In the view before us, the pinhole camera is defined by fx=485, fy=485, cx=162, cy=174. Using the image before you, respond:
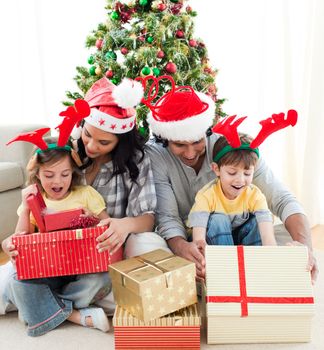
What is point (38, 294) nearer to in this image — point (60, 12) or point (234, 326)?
point (234, 326)

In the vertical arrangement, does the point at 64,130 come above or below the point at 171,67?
below

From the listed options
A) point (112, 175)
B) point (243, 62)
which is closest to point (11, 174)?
point (112, 175)

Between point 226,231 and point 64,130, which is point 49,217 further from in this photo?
point 226,231

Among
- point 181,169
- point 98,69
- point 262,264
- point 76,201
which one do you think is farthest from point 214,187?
point 98,69

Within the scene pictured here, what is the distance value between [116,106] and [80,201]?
15.7 inches

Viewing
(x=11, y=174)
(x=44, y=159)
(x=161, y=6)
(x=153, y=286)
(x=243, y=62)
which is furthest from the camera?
(x=243, y=62)

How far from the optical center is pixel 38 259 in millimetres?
1732

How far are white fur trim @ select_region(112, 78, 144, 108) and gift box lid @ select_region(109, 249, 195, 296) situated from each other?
1.87ft

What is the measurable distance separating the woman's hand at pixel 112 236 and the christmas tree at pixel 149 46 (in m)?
0.78

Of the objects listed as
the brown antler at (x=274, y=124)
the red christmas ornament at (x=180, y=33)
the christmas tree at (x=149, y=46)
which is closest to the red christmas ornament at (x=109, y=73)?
the christmas tree at (x=149, y=46)

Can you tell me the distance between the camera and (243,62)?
3.39 m

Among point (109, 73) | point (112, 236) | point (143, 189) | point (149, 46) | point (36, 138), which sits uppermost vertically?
point (149, 46)

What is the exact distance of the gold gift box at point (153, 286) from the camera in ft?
5.18

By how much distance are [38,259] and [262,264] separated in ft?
2.59
